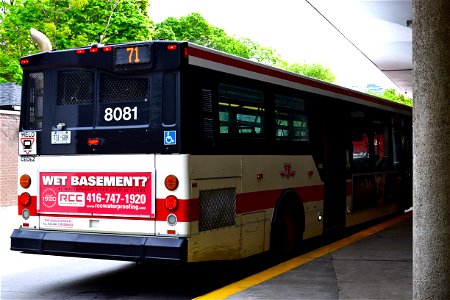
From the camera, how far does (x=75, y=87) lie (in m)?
8.71

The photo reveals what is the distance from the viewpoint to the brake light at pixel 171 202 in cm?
784

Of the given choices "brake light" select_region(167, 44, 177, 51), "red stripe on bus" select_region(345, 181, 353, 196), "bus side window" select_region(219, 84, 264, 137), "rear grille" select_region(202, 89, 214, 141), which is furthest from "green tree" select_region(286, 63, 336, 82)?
"brake light" select_region(167, 44, 177, 51)

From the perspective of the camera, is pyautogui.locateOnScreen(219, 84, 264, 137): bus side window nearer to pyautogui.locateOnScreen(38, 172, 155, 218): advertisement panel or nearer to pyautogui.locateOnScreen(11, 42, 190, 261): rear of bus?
pyautogui.locateOnScreen(11, 42, 190, 261): rear of bus

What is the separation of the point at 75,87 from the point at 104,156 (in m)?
1.07

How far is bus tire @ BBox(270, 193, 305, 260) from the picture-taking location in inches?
394

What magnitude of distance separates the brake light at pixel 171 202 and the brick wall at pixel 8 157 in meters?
17.8

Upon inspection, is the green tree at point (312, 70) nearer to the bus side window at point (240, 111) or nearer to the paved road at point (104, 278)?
the paved road at point (104, 278)

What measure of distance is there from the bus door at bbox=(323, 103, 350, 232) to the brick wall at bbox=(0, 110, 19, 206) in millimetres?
14935

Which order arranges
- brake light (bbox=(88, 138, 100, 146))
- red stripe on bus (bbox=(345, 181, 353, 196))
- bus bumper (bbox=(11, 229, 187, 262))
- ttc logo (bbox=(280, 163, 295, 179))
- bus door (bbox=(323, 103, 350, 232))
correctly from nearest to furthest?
bus bumper (bbox=(11, 229, 187, 262)) < brake light (bbox=(88, 138, 100, 146)) < ttc logo (bbox=(280, 163, 295, 179)) < bus door (bbox=(323, 103, 350, 232)) < red stripe on bus (bbox=(345, 181, 353, 196))

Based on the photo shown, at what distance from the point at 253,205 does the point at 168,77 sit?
2343 millimetres

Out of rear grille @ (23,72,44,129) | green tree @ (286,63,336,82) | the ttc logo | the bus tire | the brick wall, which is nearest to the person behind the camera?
rear grille @ (23,72,44,129)

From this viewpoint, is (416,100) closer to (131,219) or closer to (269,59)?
(131,219)

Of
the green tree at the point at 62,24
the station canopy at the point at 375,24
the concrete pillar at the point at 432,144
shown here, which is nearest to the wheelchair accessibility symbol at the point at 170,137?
the concrete pillar at the point at 432,144

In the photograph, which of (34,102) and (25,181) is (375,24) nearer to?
(34,102)
